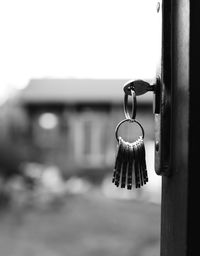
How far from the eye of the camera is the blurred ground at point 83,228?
6.00 meters

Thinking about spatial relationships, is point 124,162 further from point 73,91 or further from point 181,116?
point 73,91

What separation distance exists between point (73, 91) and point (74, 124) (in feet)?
4.41

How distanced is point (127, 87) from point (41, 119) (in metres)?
11.4

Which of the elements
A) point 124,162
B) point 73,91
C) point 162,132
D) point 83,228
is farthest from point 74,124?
point 162,132

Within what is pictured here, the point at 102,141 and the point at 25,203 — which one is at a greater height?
the point at 102,141

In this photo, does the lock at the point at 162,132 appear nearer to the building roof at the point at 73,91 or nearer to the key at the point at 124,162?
the key at the point at 124,162

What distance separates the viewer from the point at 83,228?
726 cm

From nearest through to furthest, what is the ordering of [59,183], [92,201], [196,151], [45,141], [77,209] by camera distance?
[196,151] → [77,209] → [92,201] → [59,183] → [45,141]

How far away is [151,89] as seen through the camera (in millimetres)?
713

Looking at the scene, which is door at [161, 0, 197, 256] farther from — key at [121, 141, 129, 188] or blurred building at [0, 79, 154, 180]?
blurred building at [0, 79, 154, 180]

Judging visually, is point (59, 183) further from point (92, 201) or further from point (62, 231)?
point (62, 231)

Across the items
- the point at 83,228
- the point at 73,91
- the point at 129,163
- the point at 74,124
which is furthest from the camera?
the point at 73,91

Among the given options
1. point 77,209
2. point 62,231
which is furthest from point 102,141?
point 62,231

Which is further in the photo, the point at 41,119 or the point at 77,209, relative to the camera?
the point at 41,119
